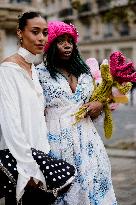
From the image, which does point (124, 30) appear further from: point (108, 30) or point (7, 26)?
point (7, 26)

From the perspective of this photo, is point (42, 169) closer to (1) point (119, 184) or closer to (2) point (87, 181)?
(2) point (87, 181)

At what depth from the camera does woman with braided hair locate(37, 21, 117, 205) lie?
132 inches

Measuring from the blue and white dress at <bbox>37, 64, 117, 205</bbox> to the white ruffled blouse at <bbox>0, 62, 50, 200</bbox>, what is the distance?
0.45 meters

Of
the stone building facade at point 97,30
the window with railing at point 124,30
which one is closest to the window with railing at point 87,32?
the stone building facade at point 97,30

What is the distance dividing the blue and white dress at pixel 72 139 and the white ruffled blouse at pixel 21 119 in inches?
17.5

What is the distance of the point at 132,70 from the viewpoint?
3377 mm

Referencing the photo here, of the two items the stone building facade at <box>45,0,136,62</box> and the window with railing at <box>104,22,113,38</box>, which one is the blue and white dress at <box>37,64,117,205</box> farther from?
the window with railing at <box>104,22,113,38</box>

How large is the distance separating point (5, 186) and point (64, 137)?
32.4 inches

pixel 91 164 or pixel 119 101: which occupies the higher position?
pixel 119 101

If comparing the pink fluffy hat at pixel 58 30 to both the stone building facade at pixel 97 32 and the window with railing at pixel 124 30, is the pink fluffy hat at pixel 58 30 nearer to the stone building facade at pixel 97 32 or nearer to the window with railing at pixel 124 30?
the stone building facade at pixel 97 32

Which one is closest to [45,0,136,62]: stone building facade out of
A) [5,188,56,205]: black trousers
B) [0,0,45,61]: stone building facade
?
[0,0,45,61]: stone building facade

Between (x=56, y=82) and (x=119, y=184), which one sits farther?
(x=119, y=184)

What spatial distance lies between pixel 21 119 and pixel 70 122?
683 millimetres

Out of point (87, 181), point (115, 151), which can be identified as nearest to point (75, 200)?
point (87, 181)
